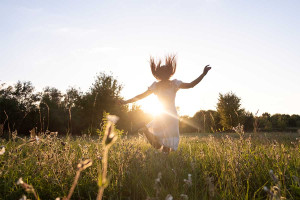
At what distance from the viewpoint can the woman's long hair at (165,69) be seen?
575cm

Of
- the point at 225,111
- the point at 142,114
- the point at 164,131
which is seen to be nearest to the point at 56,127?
the point at 142,114

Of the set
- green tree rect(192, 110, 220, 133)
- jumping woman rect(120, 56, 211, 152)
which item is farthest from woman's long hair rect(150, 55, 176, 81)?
green tree rect(192, 110, 220, 133)

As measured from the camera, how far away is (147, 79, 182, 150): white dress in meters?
5.15

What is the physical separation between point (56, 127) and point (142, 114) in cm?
1175

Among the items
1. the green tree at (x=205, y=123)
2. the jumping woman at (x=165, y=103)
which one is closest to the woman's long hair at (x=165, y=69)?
the jumping woman at (x=165, y=103)

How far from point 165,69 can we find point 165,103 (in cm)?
92

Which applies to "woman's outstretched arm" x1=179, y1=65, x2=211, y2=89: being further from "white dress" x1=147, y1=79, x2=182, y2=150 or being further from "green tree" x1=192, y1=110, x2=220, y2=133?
"green tree" x1=192, y1=110, x2=220, y2=133

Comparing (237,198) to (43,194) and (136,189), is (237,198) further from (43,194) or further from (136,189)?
(43,194)

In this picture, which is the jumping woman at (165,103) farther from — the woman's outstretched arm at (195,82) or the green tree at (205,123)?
the green tree at (205,123)

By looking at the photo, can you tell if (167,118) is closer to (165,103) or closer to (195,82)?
(165,103)

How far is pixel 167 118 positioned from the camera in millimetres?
5363

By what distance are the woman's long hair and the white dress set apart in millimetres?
206

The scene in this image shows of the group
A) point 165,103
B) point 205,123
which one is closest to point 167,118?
point 165,103

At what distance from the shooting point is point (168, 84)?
18.5ft
